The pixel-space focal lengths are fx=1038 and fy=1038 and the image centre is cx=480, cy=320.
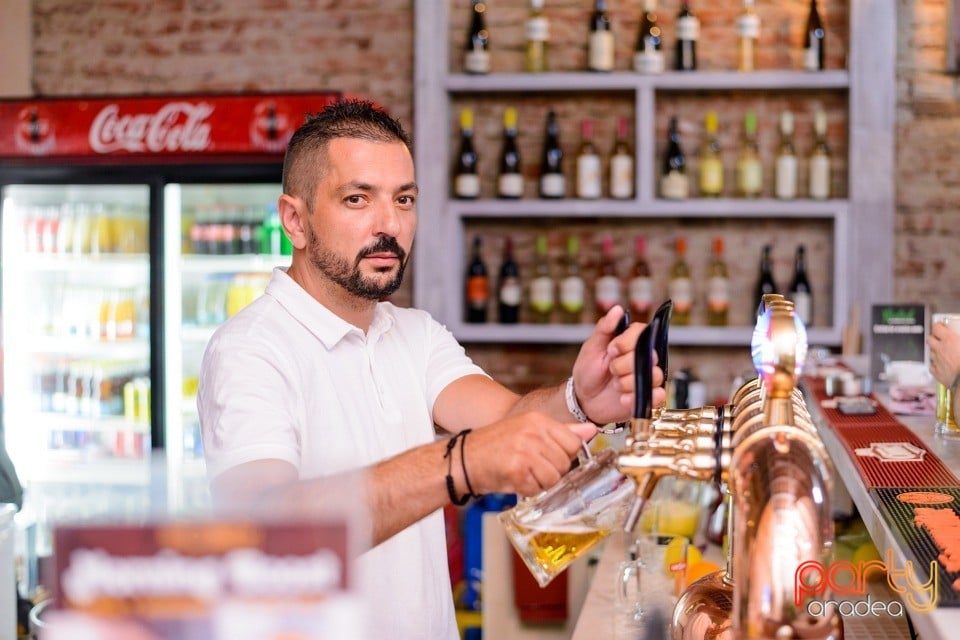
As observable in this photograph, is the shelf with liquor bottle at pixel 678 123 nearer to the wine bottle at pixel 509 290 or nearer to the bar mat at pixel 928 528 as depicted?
the wine bottle at pixel 509 290

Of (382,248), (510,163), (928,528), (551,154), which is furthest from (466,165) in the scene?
(928,528)

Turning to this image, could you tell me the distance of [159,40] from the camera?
14.9 feet

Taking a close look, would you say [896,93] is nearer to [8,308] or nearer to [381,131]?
[381,131]

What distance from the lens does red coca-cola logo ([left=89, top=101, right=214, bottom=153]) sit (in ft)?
14.1

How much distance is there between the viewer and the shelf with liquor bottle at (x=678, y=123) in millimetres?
3973

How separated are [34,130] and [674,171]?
2690mm

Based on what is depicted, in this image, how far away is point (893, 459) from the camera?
1635 millimetres

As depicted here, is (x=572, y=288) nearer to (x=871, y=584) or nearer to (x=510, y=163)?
(x=510, y=163)

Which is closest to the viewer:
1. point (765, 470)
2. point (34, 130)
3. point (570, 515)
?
point (765, 470)

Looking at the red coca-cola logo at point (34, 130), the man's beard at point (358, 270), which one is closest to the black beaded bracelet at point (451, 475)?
the man's beard at point (358, 270)

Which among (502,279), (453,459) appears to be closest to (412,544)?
(453,459)

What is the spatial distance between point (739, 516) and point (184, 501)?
15.4 inches

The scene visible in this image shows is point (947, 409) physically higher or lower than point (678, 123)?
lower

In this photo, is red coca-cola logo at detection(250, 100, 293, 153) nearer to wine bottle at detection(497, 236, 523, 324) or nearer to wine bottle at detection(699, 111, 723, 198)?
wine bottle at detection(497, 236, 523, 324)
